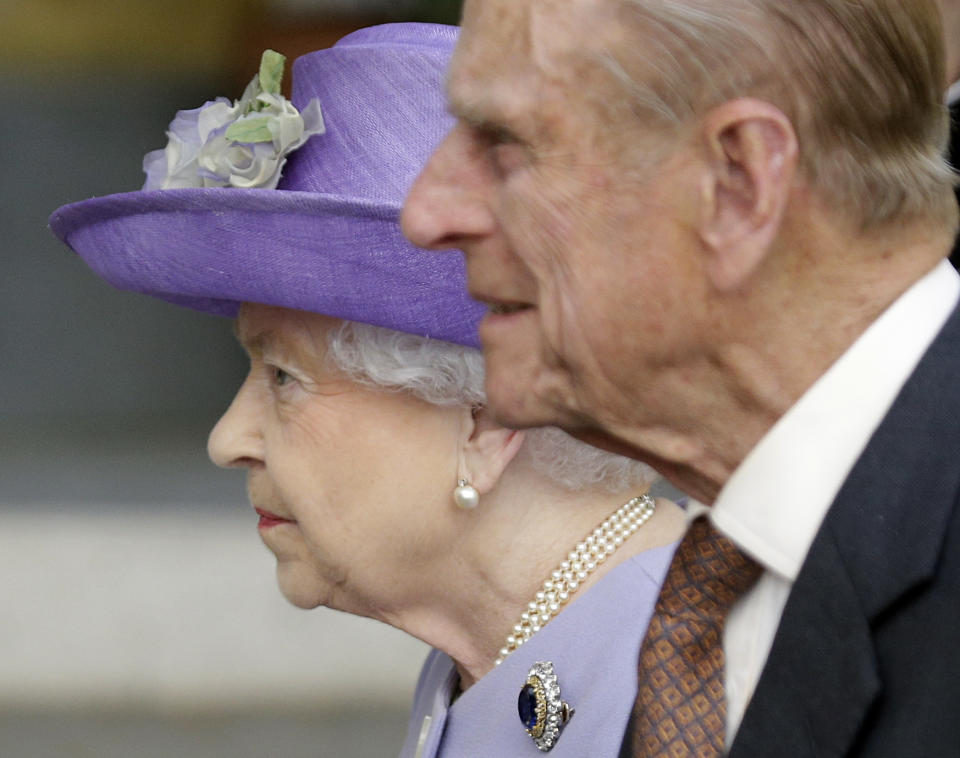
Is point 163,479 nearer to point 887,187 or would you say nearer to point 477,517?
point 477,517

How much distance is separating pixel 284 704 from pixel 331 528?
3.96 metres

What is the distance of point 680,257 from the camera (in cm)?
134

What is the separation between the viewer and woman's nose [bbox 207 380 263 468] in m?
2.51

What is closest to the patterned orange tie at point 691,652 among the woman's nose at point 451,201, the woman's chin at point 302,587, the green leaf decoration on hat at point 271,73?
the woman's nose at point 451,201

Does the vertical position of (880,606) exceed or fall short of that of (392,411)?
it exceeds it

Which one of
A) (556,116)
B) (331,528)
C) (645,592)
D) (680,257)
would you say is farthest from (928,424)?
(331,528)

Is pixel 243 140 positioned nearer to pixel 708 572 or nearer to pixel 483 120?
pixel 483 120

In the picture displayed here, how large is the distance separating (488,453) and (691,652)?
0.75m

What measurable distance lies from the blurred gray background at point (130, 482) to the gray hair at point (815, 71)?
4582 millimetres

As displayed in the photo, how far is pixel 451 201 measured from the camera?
1470 mm

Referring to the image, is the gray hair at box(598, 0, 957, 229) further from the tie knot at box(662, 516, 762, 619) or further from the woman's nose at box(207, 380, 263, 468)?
the woman's nose at box(207, 380, 263, 468)

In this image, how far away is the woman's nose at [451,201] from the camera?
1.46 meters

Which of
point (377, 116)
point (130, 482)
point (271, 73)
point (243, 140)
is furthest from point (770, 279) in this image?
point (130, 482)

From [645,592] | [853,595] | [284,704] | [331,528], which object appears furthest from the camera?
[284,704]
